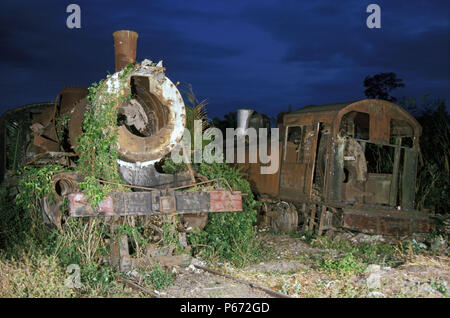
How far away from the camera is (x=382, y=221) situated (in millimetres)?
8750

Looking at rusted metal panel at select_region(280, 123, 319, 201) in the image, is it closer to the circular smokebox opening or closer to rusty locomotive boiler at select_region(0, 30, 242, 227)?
rusty locomotive boiler at select_region(0, 30, 242, 227)

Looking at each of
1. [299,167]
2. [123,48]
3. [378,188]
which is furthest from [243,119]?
[123,48]

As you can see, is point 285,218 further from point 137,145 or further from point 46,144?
point 46,144

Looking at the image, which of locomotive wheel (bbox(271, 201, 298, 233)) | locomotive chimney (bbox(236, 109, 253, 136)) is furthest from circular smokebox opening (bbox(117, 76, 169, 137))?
locomotive chimney (bbox(236, 109, 253, 136))

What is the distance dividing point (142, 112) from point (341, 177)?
4492 millimetres

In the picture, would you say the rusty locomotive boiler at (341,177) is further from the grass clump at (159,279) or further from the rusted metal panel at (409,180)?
the grass clump at (159,279)

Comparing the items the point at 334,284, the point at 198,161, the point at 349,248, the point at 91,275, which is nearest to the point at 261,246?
the point at 349,248

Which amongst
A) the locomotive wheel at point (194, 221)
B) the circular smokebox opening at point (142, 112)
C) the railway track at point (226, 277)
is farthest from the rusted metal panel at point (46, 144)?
the railway track at point (226, 277)

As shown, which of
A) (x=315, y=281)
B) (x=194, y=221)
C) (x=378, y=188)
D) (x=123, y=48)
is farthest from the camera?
(x=378, y=188)

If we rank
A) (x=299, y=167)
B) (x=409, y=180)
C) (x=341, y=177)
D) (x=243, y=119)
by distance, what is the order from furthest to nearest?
1. (x=243, y=119)
2. (x=409, y=180)
3. (x=299, y=167)
4. (x=341, y=177)

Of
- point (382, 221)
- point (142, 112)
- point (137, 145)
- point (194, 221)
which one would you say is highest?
point (142, 112)

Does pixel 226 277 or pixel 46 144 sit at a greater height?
pixel 46 144
